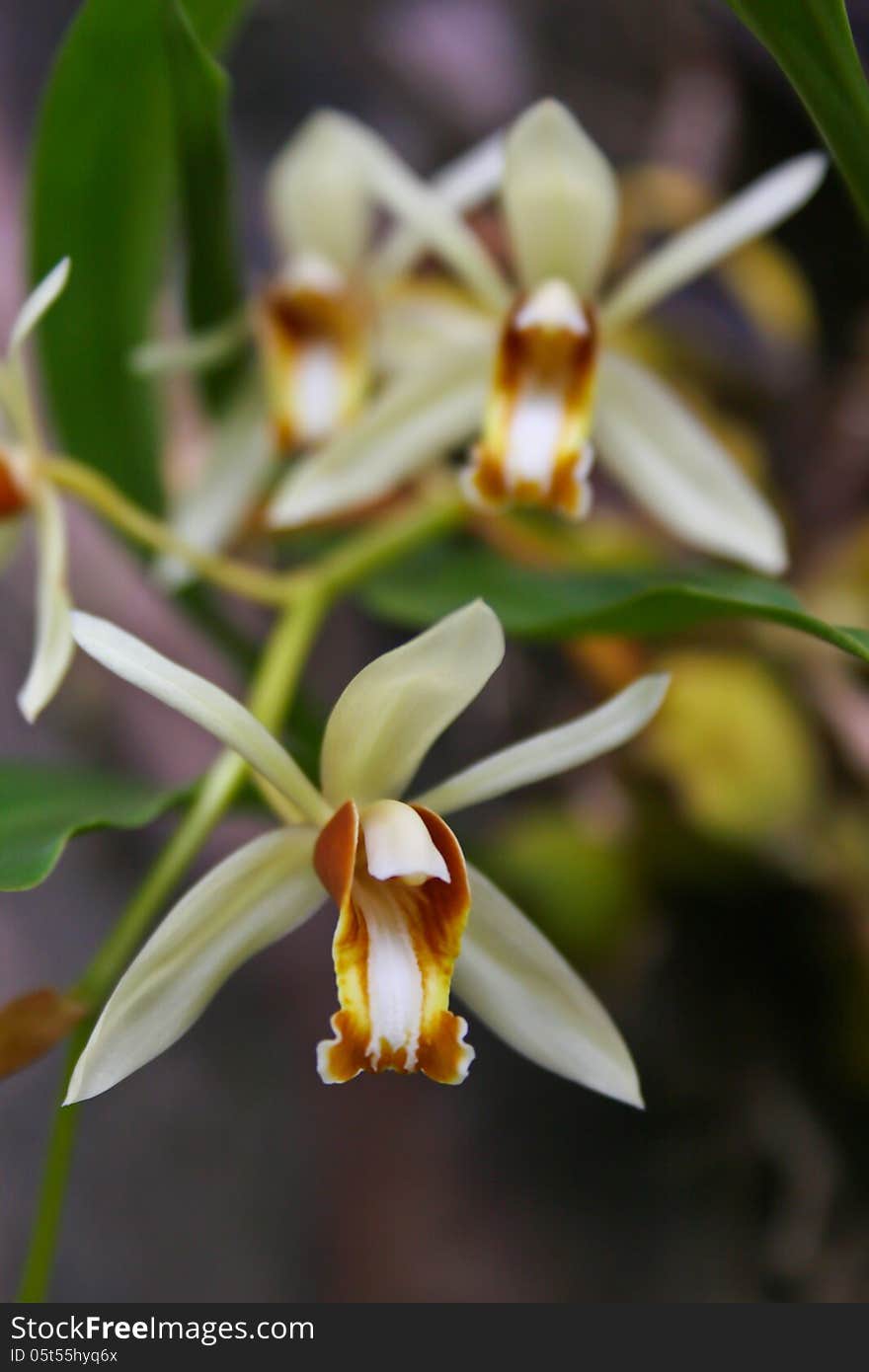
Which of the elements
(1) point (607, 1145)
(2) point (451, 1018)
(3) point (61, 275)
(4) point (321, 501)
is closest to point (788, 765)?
(1) point (607, 1145)

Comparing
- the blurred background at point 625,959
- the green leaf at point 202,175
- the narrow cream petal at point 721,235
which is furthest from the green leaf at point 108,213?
the blurred background at point 625,959

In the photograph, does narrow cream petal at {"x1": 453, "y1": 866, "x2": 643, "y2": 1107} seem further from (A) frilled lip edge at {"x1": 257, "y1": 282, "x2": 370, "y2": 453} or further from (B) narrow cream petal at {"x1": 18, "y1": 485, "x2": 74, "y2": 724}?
(A) frilled lip edge at {"x1": 257, "y1": 282, "x2": 370, "y2": 453}

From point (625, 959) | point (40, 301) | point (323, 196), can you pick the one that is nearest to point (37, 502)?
point (40, 301)

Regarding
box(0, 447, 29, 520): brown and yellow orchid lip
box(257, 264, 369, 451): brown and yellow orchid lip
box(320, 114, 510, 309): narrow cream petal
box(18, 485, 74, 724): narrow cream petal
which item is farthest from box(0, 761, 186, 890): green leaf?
box(320, 114, 510, 309): narrow cream petal

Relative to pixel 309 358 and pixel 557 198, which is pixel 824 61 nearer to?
pixel 557 198

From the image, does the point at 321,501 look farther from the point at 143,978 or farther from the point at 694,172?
the point at 694,172

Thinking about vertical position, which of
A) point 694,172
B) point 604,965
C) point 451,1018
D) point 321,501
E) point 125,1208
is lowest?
point 451,1018
